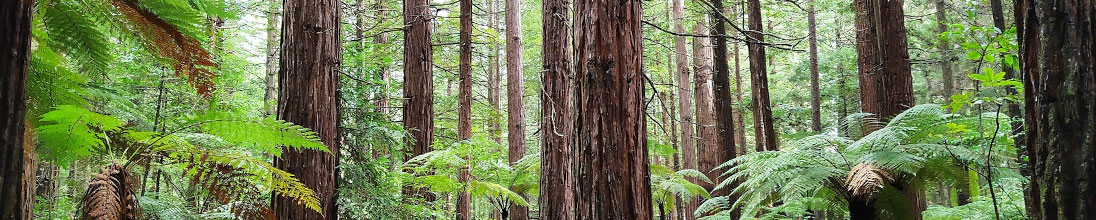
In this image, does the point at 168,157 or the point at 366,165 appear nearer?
the point at 168,157

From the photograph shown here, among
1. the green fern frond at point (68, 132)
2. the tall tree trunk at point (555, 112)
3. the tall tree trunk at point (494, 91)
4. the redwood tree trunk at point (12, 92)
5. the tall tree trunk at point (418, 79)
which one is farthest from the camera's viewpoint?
the tall tree trunk at point (494, 91)

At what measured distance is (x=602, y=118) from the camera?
440 cm

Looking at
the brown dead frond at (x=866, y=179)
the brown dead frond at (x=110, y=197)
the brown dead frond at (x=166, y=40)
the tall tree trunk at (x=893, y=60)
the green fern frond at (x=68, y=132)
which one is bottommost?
the brown dead frond at (x=866, y=179)

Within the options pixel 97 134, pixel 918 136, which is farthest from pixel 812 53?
pixel 97 134

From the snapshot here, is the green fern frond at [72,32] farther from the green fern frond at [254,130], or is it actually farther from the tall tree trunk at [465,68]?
the tall tree trunk at [465,68]

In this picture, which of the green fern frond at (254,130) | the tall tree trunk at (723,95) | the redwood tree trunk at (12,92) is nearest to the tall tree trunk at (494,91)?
the tall tree trunk at (723,95)

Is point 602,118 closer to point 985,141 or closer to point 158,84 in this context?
point 985,141

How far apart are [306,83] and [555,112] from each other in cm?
296

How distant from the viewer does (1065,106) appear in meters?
3.24

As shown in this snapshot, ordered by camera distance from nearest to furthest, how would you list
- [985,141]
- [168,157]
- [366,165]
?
[168,157] < [985,141] < [366,165]

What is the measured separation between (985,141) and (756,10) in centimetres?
590

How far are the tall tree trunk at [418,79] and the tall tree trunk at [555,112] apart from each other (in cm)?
326

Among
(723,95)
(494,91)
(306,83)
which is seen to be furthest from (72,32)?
(494,91)

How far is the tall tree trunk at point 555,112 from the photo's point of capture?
731 centimetres
